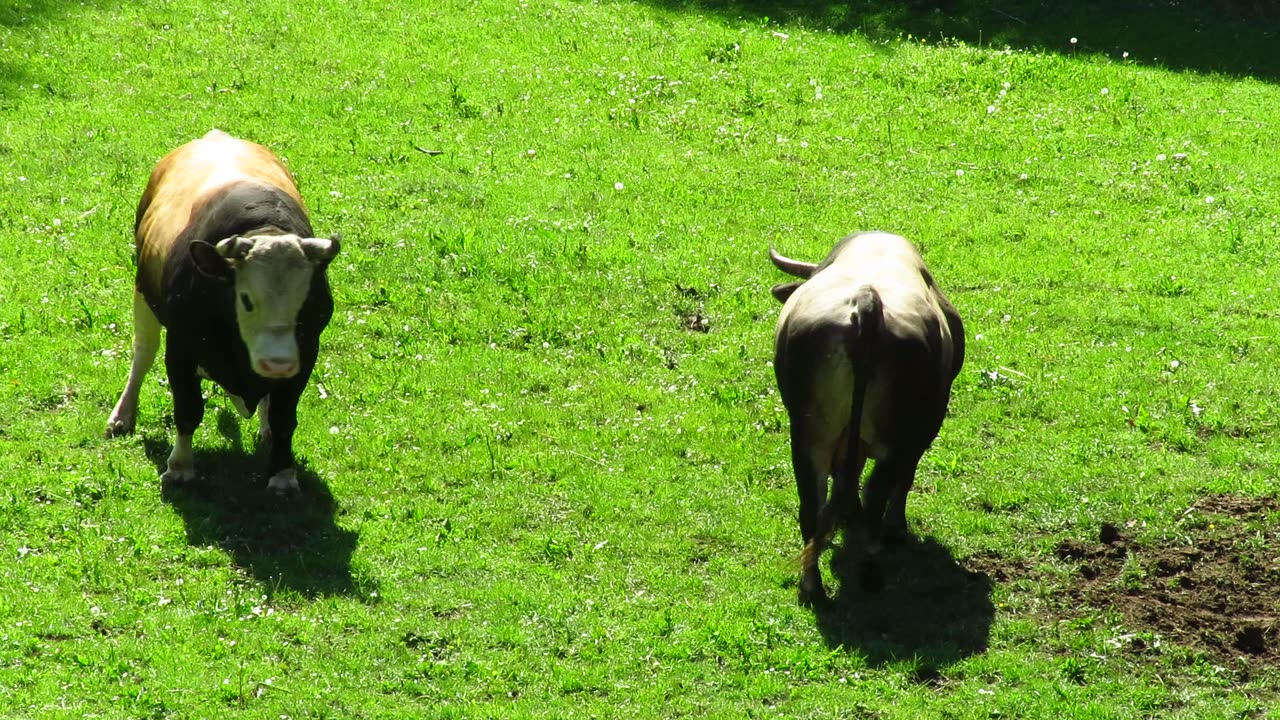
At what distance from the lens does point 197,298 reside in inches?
431

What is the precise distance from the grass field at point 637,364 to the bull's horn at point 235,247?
74.6 inches

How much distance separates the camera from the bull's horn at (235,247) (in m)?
10.5

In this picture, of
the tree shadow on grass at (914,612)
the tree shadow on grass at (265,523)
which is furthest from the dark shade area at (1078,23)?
the tree shadow on grass at (265,523)

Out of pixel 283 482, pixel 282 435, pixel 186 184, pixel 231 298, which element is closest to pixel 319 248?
pixel 231 298

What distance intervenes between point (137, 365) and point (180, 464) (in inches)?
54.5

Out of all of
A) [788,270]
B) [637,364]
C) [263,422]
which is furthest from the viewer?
[637,364]

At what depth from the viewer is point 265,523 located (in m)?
11.0

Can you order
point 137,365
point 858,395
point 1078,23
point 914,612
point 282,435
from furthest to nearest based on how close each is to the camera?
1. point 1078,23
2. point 137,365
3. point 282,435
4. point 914,612
5. point 858,395

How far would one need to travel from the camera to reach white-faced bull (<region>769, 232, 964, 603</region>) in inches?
380

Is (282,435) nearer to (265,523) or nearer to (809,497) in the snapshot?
(265,523)

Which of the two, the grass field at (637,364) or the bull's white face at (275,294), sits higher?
the bull's white face at (275,294)

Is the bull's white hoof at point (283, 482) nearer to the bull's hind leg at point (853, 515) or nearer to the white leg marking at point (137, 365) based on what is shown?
the white leg marking at point (137, 365)

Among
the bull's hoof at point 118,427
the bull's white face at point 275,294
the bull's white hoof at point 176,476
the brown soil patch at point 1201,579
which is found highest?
the bull's white face at point 275,294

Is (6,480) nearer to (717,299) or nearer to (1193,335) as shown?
(717,299)
